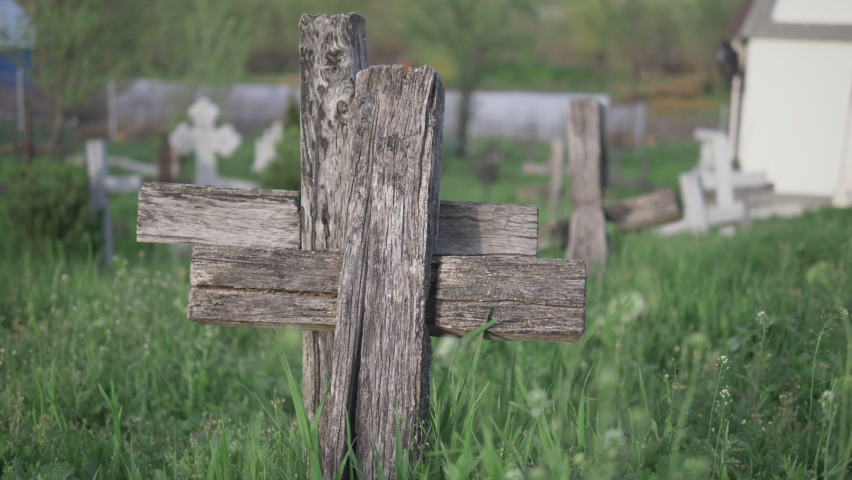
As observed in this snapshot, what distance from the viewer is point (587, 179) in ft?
17.8

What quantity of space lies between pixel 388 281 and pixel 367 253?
11 centimetres

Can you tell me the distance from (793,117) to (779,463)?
379 inches

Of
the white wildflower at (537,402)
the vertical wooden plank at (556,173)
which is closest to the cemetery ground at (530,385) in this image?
the white wildflower at (537,402)

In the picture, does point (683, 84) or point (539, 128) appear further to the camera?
point (683, 84)

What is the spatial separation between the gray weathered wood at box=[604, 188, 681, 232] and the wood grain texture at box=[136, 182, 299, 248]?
12.5 feet

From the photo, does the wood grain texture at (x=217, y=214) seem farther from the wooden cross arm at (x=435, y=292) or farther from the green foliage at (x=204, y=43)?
the green foliage at (x=204, y=43)

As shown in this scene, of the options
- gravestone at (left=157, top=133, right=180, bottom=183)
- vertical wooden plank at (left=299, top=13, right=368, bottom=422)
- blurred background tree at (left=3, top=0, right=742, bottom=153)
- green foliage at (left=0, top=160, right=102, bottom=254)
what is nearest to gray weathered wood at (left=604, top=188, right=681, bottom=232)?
vertical wooden plank at (left=299, top=13, right=368, bottom=422)

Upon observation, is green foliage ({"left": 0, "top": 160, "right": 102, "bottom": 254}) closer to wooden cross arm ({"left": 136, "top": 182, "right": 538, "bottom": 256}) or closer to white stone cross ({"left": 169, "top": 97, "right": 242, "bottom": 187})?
white stone cross ({"left": 169, "top": 97, "right": 242, "bottom": 187})

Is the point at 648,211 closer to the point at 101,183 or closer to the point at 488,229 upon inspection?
the point at 488,229

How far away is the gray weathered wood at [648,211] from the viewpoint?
17.9ft

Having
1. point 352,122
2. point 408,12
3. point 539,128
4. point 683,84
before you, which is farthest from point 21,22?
point 683,84

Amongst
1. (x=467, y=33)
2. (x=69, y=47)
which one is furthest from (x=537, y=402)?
(x=467, y=33)

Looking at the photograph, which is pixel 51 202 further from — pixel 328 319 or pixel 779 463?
pixel 779 463

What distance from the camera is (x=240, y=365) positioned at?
3.65 m
